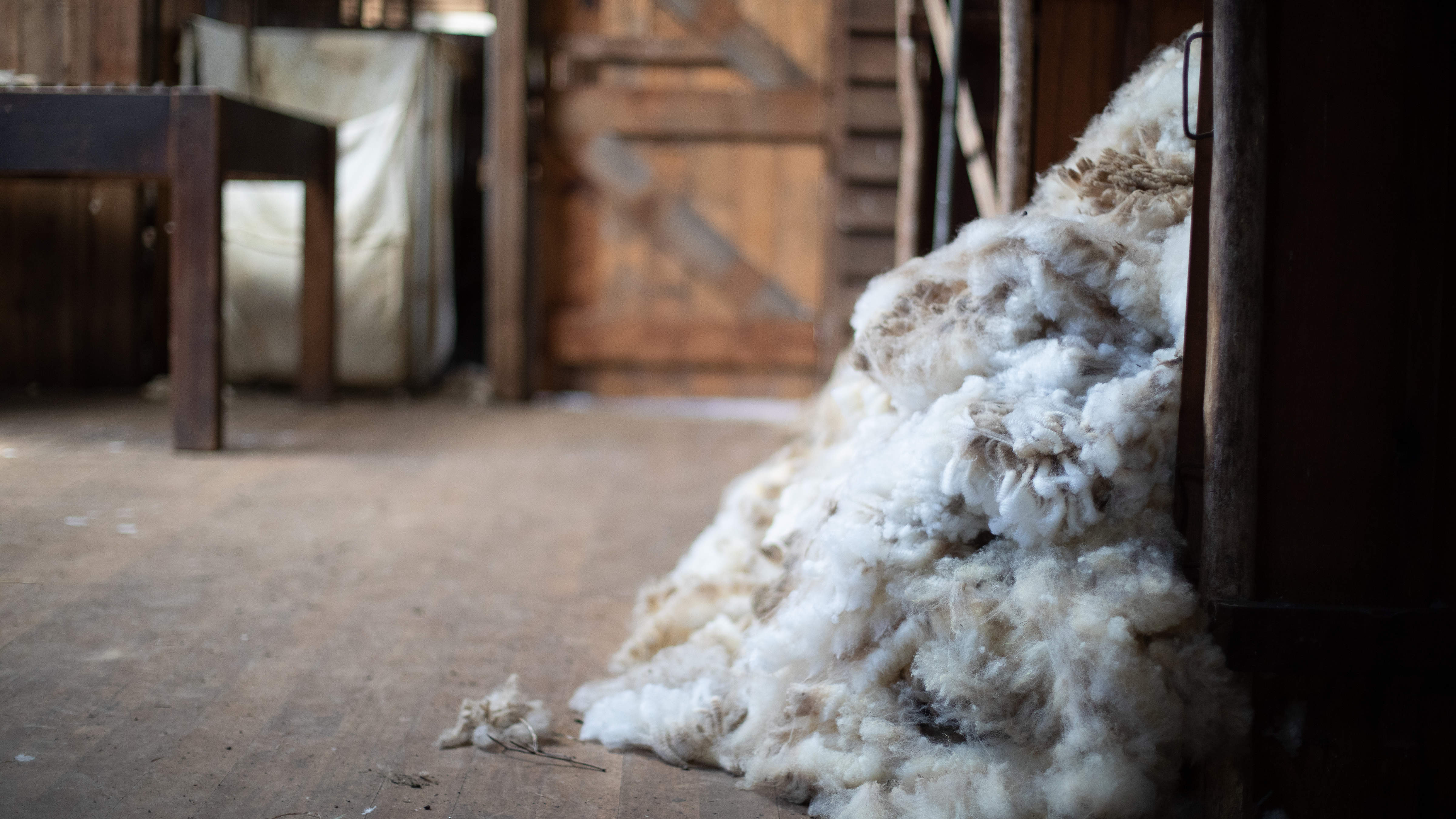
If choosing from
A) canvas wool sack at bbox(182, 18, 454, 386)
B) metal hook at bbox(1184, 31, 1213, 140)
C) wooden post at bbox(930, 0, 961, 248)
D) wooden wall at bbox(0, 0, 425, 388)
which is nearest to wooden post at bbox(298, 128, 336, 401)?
canvas wool sack at bbox(182, 18, 454, 386)

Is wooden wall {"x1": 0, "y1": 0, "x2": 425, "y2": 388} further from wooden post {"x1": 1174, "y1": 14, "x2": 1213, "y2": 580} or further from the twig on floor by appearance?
wooden post {"x1": 1174, "y1": 14, "x2": 1213, "y2": 580}

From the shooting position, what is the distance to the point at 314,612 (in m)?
2.20

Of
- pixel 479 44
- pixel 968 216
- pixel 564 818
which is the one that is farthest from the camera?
pixel 479 44

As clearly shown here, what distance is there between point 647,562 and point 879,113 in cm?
302

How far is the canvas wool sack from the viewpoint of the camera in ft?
16.6

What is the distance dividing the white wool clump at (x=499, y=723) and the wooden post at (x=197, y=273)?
2.30 metres

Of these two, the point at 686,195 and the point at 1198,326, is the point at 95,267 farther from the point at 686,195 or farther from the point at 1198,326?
the point at 1198,326

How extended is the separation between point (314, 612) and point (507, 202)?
10.6 ft

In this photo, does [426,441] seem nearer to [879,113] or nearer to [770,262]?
[770,262]

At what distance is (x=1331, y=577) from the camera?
1348 mm

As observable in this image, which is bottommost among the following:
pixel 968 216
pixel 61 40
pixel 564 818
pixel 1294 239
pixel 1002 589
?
pixel 564 818

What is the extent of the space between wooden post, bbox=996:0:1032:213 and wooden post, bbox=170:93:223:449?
2357 millimetres

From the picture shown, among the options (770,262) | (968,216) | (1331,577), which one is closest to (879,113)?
(770,262)

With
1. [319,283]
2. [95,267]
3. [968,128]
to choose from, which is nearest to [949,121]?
[968,128]
